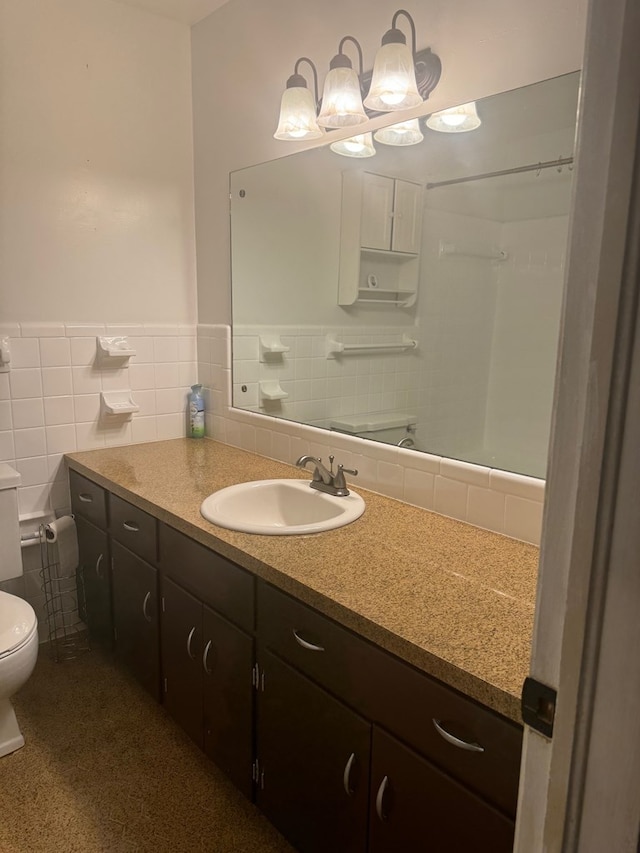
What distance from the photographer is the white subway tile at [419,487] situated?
66.8 inches

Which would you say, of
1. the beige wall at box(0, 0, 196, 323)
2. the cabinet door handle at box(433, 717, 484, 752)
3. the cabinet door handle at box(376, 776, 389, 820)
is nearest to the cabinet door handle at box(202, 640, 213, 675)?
the cabinet door handle at box(376, 776, 389, 820)

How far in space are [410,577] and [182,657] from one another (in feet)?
2.88

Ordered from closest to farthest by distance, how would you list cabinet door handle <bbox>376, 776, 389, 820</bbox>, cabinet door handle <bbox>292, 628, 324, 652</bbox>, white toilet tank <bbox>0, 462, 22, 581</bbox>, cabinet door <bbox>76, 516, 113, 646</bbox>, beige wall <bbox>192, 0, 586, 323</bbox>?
cabinet door handle <bbox>376, 776, 389, 820</bbox>, cabinet door handle <bbox>292, 628, 324, 652</bbox>, beige wall <bbox>192, 0, 586, 323</bbox>, white toilet tank <bbox>0, 462, 22, 581</bbox>, cabinet door <bbox>76, 516, 113, 646</bbox>

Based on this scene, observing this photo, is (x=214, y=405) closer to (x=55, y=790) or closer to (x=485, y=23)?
(x=55, y=790)

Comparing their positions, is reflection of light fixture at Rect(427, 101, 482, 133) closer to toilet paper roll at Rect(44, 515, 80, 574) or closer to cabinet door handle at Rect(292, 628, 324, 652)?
cabinet door handle at Rect(292, 628, 324, 652)

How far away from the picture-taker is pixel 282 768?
4.59 feet

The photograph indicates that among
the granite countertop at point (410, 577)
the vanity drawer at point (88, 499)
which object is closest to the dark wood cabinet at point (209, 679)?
the granite countertop at point (410, 577)

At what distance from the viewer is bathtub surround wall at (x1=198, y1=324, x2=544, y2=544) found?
150 centimetres

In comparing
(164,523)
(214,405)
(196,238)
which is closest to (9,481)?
(164,523)

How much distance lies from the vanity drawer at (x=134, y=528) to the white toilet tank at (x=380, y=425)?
73 centimetres

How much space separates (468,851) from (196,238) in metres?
2.35

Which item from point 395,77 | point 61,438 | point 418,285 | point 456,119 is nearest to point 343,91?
point 395,77

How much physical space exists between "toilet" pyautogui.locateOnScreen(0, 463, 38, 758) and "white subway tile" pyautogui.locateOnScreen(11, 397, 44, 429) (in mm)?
175

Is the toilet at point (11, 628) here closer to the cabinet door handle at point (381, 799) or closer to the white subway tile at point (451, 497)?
the cabinet door handle at point (381, 799)
